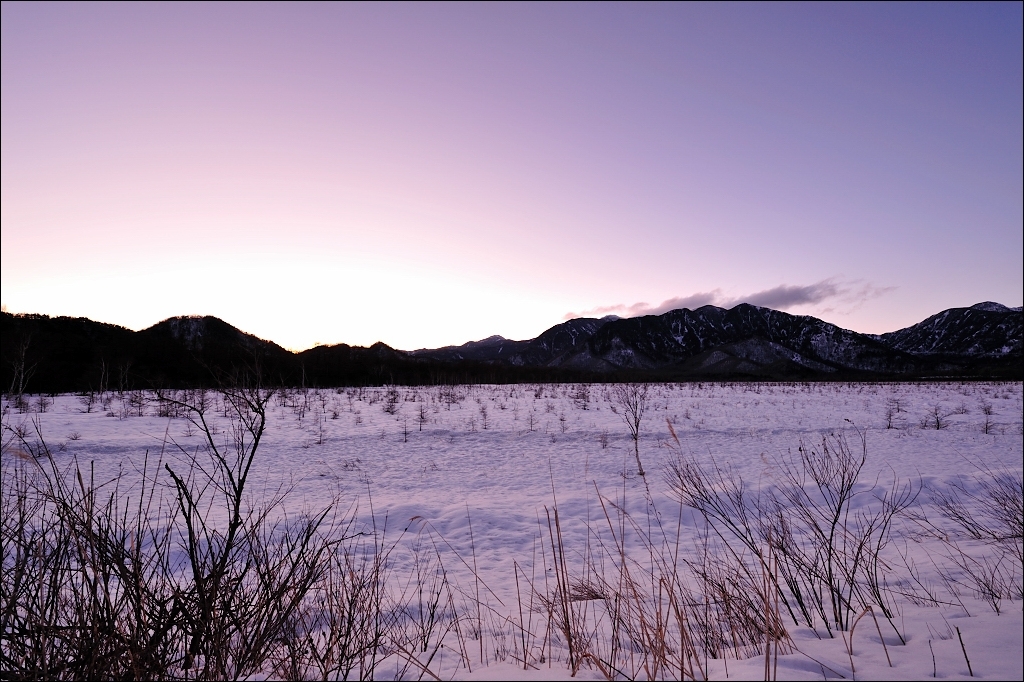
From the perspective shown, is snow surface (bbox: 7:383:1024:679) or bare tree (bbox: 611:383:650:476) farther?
bare tree (bbox: 611:383:650:476)

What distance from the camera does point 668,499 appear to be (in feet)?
28.6

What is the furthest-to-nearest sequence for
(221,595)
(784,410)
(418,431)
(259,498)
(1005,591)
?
(784,410) → (418,431) → (259,498) → (1005,591) → (221,595)

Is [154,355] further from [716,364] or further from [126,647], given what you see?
[716,364]

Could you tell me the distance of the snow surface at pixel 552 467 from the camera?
252cm

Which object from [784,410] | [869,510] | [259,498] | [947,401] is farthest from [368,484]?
[947,401]

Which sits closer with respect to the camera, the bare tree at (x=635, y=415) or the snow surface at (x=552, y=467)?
the snow surface at (x=552, y=467)

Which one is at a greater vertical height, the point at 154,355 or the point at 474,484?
the point at 154,355

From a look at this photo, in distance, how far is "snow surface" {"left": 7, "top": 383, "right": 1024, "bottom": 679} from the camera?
8.26ft

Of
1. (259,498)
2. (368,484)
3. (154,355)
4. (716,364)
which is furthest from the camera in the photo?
(716,364)

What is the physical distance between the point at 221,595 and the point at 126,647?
0.41 metres

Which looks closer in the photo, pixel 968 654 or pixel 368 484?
pixel 968 654

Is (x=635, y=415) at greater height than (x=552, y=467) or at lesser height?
greater

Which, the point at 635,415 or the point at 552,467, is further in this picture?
the point at 635,415

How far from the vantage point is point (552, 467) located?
465 inches
